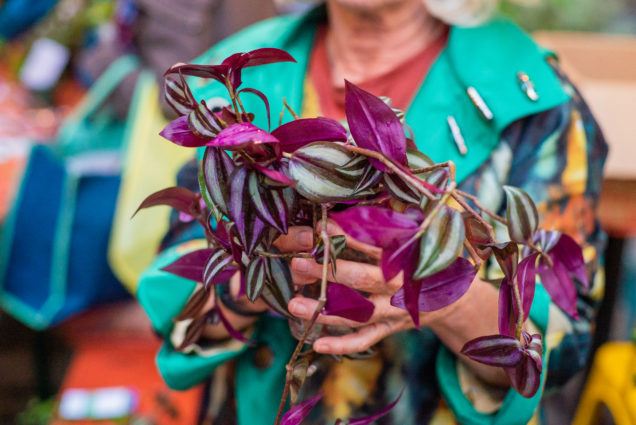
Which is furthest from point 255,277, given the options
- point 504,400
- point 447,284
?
point 504,400

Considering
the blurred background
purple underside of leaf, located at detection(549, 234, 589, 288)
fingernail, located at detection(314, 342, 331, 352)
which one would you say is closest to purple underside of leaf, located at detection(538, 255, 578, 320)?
purple underside of leaf, located at detection(549, 234, 589, 288)

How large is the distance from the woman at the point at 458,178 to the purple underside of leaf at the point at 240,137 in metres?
0.33

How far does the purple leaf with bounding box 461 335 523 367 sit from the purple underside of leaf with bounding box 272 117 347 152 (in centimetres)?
19

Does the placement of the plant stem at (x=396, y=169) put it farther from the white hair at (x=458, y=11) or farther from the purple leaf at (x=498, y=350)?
the white hair at (x=458, y=11)

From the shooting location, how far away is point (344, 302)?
0.50m

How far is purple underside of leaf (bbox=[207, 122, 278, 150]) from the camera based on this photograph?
439 millimetres

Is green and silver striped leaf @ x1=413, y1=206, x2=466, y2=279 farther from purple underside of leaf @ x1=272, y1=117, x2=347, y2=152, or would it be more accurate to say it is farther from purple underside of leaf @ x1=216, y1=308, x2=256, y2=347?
purple underside of leaf @ x1=216, y1=308, x2=256, y2=347

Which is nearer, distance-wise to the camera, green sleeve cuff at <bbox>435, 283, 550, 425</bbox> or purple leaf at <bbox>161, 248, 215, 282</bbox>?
purple leaf at <bbox>161, 248, 215, 282</bbox>

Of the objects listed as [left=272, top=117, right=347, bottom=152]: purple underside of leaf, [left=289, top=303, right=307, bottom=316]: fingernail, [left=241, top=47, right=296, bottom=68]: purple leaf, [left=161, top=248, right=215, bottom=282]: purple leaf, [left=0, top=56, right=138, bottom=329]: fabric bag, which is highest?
[left=241, top=47, right=296, bottom=68]: purple leaf

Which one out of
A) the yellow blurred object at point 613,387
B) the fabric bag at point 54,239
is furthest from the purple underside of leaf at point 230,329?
the fabric bag at point 54,239

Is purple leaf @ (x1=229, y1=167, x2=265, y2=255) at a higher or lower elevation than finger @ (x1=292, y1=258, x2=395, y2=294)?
higher

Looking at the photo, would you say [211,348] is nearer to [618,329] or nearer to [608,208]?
[608,208]

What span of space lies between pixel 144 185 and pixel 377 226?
107cm

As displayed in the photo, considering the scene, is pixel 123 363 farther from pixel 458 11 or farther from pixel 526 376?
pixel 526 376
